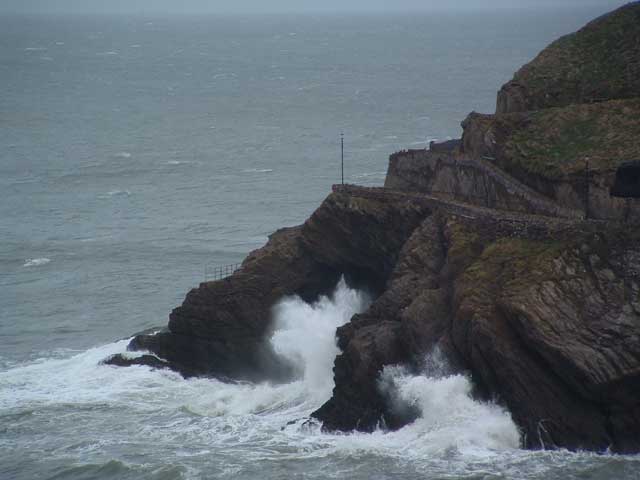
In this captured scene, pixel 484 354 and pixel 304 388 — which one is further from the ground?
pixel 484 354

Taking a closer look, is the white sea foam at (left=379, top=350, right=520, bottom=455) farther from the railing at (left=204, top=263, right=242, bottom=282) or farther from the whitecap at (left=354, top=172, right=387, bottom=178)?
the whitecap at (left=354, top=172, right=387, bottom=178)

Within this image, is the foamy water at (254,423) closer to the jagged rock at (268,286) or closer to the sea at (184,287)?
the sea at (184,287)

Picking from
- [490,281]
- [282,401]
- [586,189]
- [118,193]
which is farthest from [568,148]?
[118,193]

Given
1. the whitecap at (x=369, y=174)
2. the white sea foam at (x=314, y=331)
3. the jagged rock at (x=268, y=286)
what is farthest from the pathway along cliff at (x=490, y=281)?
the whitecap at (x=369, y=174)

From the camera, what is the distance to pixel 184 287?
75500mm

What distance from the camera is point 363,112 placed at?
146 metres

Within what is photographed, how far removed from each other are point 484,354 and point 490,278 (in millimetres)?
3240

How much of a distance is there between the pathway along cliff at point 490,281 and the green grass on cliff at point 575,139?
100 mm

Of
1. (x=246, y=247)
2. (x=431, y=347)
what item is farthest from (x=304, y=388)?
(x=246, y=247)

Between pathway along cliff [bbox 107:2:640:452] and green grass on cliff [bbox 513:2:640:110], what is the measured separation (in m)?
0.11

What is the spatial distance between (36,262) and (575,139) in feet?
124

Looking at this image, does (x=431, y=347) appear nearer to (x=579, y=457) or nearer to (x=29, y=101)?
(x=579, y=457)

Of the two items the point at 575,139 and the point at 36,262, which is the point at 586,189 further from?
the point at 36,262

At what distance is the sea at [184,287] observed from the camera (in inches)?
1849
